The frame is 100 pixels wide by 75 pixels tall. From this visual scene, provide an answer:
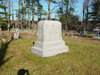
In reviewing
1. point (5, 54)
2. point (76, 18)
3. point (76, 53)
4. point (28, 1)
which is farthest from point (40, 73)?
point (76, 18)

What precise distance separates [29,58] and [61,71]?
2419 millimetres

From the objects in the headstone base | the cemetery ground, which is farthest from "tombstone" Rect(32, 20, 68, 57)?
the cemetery ground

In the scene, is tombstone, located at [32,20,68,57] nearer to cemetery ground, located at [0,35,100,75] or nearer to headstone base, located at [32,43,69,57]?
headstone base, located at [32,43,69,57]

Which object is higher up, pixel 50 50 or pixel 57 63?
pixel 50 50

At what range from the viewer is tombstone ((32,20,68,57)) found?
9.27 m

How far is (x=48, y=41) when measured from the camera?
9539 mm

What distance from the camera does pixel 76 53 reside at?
9.62m

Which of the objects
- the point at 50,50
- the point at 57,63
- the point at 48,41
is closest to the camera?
the point at 57,63

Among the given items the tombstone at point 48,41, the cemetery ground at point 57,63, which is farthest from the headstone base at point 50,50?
the cemetery ground at point 57,63

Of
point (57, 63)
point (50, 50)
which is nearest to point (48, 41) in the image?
point (50, 50)

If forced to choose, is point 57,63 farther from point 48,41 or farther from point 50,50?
point 48,41

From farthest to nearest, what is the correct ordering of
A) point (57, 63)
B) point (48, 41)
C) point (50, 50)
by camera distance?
point (48, 41) < point (50, 50) < point (57, 63)

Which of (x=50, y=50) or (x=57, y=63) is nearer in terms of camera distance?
(x=57, y=63)

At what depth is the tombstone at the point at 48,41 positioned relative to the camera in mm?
9266
